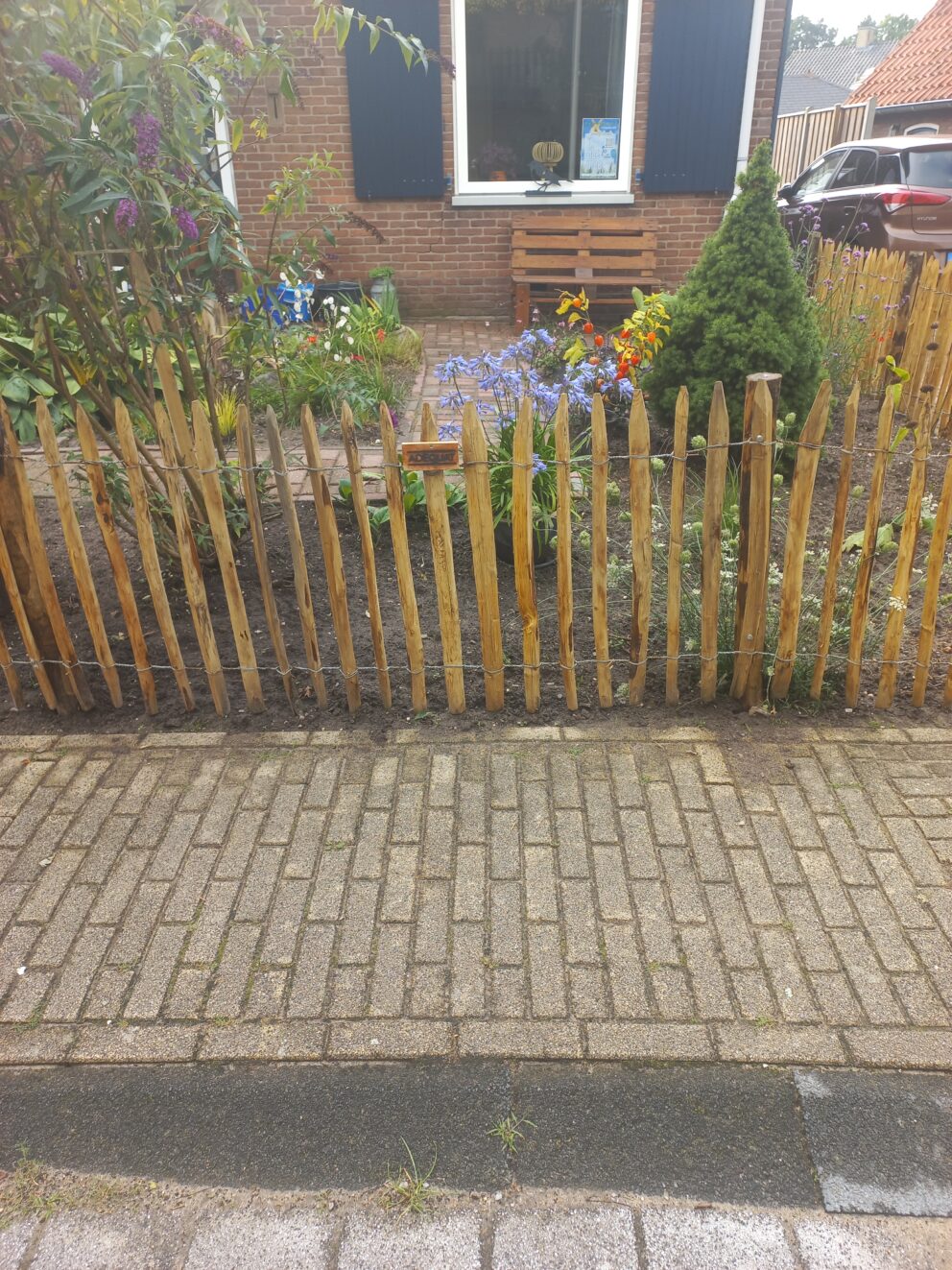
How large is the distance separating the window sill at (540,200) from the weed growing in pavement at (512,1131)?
30.6ft

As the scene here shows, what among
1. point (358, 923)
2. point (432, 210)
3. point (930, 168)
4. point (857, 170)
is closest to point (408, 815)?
point (358, 923)

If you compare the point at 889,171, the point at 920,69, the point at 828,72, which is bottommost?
the point at 889,171

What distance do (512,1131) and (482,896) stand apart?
0.70 m

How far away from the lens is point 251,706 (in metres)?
3.40

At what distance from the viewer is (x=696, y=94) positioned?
29.1 feet

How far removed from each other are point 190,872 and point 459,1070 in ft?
3.45

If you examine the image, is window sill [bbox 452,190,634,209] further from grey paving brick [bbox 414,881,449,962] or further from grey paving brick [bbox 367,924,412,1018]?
grey paving brick [bbox 367,924,412,1018]

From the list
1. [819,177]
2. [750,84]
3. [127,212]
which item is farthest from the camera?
[819,177]

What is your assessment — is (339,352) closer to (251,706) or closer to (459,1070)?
(251,706)

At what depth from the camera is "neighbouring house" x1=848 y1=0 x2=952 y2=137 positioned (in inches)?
805

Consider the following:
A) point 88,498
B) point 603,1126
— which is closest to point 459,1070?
point 603,1126

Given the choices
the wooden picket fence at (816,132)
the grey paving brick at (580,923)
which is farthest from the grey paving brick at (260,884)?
the wooden picket fence at (816,132)

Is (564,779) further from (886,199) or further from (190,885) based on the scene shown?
(886,199)

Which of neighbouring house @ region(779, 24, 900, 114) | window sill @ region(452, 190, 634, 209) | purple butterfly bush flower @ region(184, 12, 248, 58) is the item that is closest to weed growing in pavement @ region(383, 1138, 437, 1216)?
purple butterfly bush flower @ region(184, 12, 248, 58)
